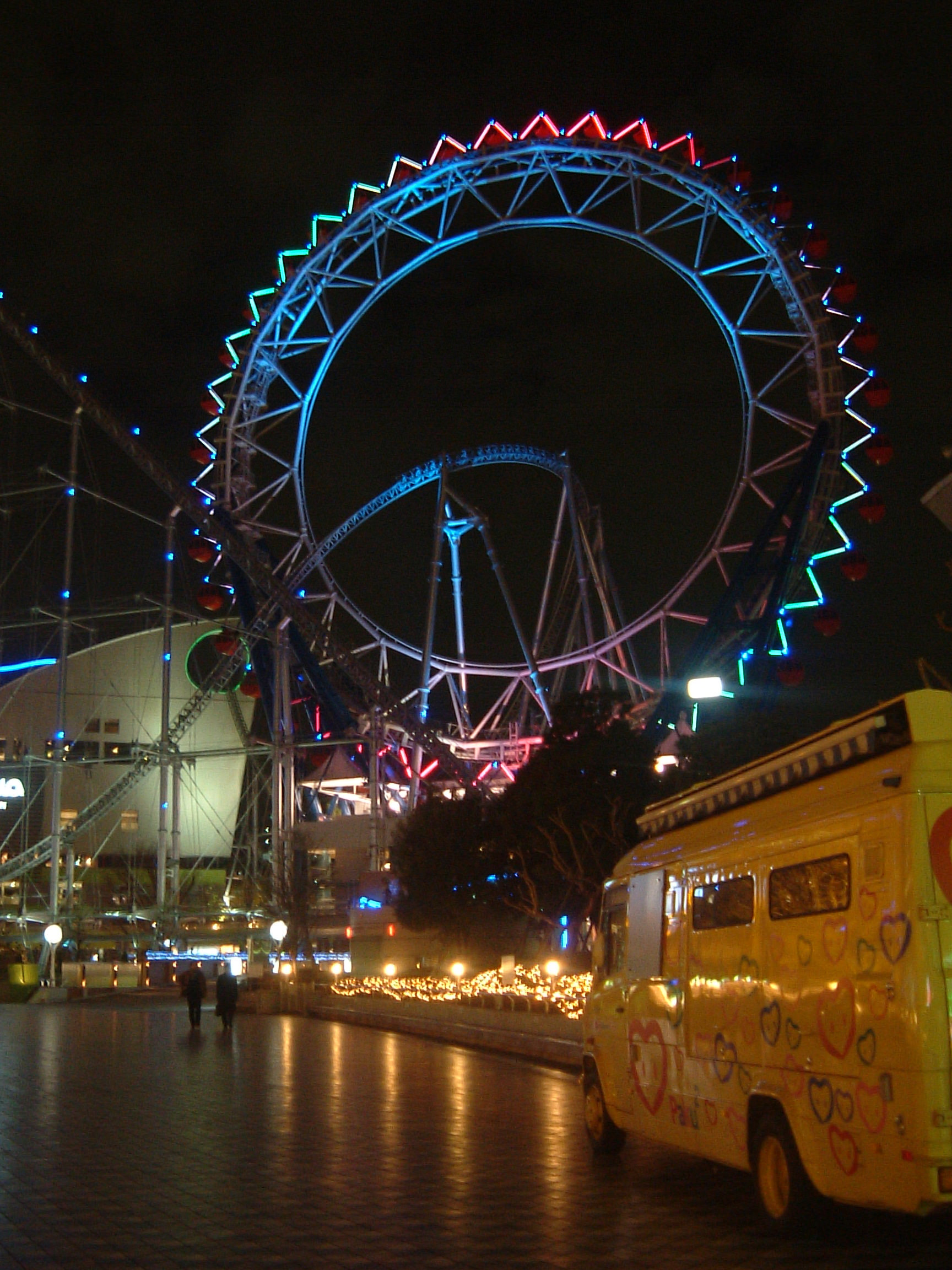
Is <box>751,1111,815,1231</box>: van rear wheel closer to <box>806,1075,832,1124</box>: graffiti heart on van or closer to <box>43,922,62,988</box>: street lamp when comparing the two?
<box>806,1075,832,1124</box>: graffiti heart on van

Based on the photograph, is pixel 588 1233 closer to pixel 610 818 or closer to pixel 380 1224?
pixel 380 1224

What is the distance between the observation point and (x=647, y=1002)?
991 centimetres

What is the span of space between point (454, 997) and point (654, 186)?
26.5m

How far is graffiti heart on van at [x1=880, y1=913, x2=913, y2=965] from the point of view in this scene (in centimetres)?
648

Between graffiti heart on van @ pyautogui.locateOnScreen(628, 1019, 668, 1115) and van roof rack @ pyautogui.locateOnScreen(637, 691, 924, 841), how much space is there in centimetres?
144

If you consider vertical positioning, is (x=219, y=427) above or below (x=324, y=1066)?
above

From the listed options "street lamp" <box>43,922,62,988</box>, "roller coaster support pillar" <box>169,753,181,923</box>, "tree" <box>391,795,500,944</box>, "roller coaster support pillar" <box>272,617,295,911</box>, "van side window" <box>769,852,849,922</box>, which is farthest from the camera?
"roller coaster support pillar" <box>272,617,295,911</box>

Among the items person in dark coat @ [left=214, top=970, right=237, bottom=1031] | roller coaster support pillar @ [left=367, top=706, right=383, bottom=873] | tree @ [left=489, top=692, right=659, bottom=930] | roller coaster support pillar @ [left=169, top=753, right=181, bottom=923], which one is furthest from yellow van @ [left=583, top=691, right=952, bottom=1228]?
roller coaster support pillar @ [left=169, top=753, right=181, bottom=923]

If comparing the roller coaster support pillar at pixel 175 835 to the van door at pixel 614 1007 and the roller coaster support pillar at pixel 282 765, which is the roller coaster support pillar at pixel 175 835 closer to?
the roller coaster support pillar at pixel 282 765

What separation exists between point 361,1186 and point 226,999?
17.2 metres

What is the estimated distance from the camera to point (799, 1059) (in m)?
7.46

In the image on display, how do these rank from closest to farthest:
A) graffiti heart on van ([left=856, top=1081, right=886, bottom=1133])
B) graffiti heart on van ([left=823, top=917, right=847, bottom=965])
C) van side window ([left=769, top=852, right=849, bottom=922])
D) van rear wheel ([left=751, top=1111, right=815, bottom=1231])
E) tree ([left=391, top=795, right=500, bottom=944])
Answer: graffiti heart on van ([left=856, top=1081, right=886, bottom=1133]) → graffiti heart on van ([left=823, top=917, right=847, bottom=965]) → van side window ([left=769, top=852, right=849, bottom=922]) → van rear wheel ([left=751, top=1111, right=815, bottom=1231]) → tree ([left=391, top=795, right=500, bottom=944])

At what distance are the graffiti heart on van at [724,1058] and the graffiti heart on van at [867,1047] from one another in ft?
5.20

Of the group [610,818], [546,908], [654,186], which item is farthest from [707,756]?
[654,186]
